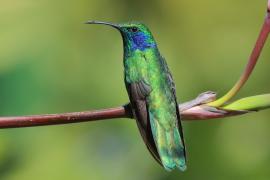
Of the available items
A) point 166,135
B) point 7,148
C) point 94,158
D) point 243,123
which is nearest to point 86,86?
point 94,158

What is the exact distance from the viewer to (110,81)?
1740 millimetres

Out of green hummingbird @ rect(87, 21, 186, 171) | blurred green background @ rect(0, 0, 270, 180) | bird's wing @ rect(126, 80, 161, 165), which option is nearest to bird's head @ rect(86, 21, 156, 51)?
green hummingbird @ rect(87, 21, 186, 171)

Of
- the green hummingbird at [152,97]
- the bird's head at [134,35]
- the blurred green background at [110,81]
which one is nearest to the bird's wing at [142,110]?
the green hummingbird at [152,97]

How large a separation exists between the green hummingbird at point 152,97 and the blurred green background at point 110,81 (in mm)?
217

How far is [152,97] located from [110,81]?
457 millimetres

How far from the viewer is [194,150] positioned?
1.47 meters

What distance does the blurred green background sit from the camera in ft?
4.94

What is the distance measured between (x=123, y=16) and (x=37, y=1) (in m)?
0.28

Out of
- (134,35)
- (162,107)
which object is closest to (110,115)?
(162,107)

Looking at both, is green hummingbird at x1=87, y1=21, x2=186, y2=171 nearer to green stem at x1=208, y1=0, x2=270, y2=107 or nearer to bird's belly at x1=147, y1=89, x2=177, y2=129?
bird's belly at x1=147, y1=89, x2=177, y2=129

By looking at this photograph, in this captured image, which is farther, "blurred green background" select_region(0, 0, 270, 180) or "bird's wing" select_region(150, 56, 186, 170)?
"blurred green background" select_region(0, 0, 270, 180)

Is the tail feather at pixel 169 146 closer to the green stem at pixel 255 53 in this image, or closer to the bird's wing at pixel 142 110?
the bird's wing at pixel 142 110

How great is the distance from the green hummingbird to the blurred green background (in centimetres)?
22

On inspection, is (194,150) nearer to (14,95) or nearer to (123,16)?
→ (14,95)
